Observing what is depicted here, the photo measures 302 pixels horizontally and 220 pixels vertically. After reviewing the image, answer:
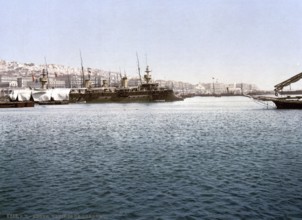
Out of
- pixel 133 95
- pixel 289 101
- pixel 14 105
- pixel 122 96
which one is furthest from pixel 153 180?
pixel 122 96

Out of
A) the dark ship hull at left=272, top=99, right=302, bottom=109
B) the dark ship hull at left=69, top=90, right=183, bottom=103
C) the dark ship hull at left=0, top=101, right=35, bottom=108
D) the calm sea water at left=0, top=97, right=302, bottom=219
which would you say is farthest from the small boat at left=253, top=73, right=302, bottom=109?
the dark ship hull at left=0, top=101, right=35, bottom=108

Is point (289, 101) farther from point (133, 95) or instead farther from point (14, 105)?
point (14, 105)

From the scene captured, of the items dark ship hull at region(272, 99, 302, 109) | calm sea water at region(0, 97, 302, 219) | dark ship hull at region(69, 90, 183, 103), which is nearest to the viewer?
calm sea water at region(0, 97, 302, 219)

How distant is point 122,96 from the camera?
162500 millimetres

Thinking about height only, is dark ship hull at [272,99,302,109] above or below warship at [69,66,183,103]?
below

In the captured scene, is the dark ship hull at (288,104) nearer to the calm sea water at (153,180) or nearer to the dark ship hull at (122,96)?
the calm sea water at (153,180)

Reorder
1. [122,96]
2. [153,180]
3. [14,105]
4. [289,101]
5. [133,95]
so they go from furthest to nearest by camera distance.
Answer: [122,96], [133,95], [14,105], [289,101], [153,180]

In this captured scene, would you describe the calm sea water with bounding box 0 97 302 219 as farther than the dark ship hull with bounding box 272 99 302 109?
No

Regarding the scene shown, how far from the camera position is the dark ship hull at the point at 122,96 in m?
158

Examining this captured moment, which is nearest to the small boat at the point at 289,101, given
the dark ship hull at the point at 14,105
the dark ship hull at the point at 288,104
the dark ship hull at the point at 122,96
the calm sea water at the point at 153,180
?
the dark ship hull at the point at 288,104

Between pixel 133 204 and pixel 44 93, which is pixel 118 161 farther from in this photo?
pixel 44 93

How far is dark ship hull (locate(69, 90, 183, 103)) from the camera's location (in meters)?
158

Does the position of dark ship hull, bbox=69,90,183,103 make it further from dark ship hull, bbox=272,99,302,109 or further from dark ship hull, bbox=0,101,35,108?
dark ship hull, bbox=272,99,302,109

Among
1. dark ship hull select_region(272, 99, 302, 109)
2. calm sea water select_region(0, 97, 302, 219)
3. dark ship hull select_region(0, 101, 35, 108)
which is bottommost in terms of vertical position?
calm sea water select_region(0, 97, 302, 219)
